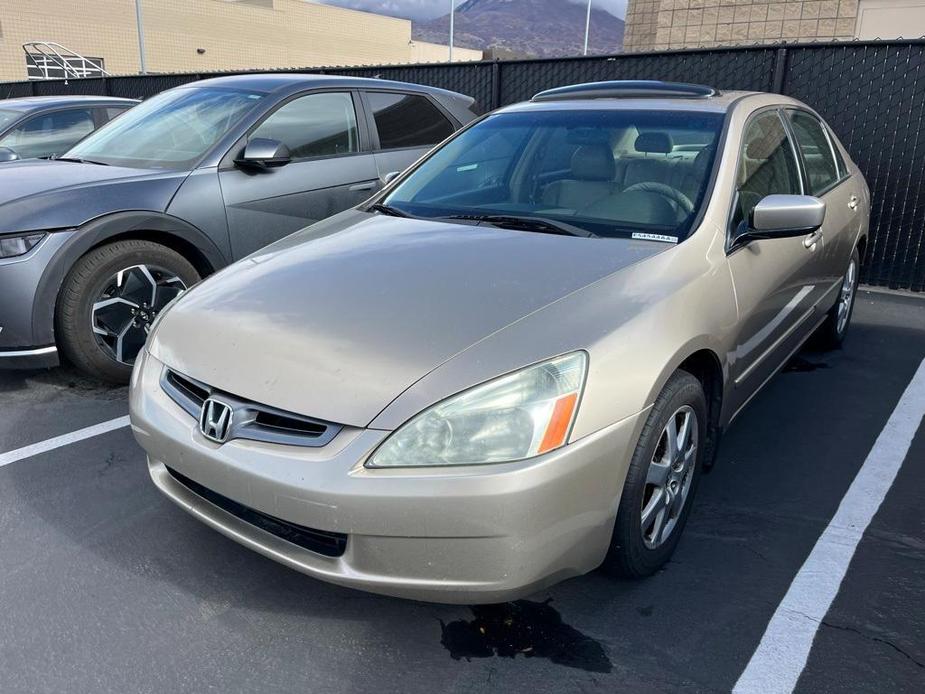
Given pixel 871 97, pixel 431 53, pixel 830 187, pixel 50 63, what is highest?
pixel 431 53

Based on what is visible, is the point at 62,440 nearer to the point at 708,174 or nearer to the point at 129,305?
the point at 129,305

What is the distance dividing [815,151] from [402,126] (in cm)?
272

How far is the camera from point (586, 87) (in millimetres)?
3842

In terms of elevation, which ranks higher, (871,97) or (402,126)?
(871,97)

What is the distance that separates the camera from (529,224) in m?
2.97

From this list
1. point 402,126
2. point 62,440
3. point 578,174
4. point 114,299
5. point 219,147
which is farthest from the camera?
point 402,126

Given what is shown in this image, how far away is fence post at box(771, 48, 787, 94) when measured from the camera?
678 cm

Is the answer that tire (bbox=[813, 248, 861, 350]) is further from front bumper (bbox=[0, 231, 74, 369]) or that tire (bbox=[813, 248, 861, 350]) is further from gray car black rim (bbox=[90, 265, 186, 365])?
front bumper (bbox=[0, 231, 74, 369])

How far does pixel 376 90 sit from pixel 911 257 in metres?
4.91

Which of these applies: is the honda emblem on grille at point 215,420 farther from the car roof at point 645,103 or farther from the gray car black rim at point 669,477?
the car roof at point 645,103

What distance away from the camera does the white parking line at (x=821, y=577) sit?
6.96ft

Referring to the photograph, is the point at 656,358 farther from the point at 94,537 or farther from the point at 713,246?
the point at 94,537

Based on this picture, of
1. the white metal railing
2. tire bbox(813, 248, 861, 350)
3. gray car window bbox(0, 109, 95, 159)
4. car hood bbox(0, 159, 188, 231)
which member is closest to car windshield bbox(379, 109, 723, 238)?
car hood bbox(0, 159, 188, 231)

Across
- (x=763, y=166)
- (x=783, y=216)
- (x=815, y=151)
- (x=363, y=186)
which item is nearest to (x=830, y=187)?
(x=815, y=151)
